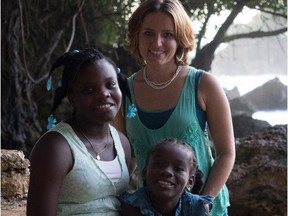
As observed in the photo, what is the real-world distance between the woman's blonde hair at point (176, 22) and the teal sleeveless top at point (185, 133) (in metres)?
0.07

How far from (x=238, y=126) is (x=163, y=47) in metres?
1.98

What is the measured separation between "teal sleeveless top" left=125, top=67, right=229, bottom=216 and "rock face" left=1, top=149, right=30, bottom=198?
39.8 inches

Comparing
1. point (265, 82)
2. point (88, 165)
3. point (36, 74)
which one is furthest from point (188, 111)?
point (36, 74)

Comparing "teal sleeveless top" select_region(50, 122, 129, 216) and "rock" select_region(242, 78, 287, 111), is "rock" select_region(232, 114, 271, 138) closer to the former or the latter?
"rock" select_region(242, 78, 287, 111)

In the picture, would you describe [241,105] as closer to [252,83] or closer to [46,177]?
[252,83]

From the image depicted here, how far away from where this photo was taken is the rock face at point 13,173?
7.80 ft

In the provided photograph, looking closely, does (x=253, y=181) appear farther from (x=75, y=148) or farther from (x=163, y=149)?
(x=75, y=148)

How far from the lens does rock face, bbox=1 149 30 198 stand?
2.38 metres

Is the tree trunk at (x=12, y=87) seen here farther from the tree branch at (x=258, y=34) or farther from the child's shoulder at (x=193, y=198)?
the child's shoulder at (x=193, y=198)

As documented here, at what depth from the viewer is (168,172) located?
126 cm

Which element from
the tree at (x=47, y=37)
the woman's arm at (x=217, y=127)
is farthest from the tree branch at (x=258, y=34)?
the woman's arm at (x=217, y=127)

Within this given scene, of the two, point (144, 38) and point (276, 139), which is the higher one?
point (144, 38)

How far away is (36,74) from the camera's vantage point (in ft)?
11.5

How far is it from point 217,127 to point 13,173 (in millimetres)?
1288
